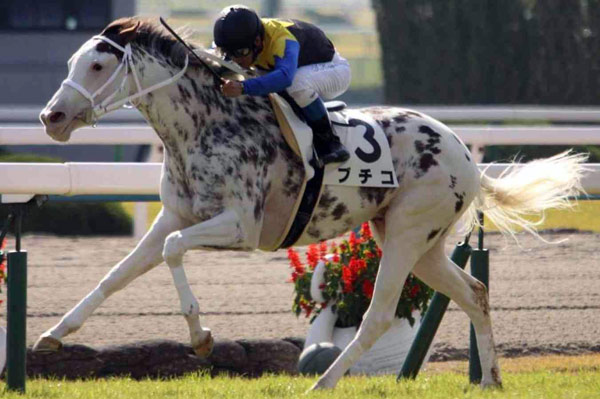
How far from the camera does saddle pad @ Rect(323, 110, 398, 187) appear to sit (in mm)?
6090

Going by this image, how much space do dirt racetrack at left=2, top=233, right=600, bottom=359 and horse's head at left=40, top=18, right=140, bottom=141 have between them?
2.37m

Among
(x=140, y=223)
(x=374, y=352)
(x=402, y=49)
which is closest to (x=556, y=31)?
(x=402, y=49)

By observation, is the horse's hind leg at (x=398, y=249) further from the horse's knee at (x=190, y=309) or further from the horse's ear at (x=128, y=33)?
the horse's ear at (x=128, y=33)

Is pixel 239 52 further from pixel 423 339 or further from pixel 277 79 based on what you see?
pixel 423 339

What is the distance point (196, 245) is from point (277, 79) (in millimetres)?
704

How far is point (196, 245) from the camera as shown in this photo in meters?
5.64

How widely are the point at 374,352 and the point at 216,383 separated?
1027 millimetres

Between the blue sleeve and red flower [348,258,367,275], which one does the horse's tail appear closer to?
red flower [348,258,367,275]

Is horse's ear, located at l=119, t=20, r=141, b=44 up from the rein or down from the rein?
up

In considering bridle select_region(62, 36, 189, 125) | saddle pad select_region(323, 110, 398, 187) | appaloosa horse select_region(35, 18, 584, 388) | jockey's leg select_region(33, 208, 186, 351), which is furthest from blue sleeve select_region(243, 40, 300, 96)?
jockey's leg select_region(33, 208, 186, 351)

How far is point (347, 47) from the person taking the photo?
5453cm

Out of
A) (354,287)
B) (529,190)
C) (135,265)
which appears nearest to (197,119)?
(135,265)

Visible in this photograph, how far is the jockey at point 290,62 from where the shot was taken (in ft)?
18.8

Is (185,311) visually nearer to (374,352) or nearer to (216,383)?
(216,383)
